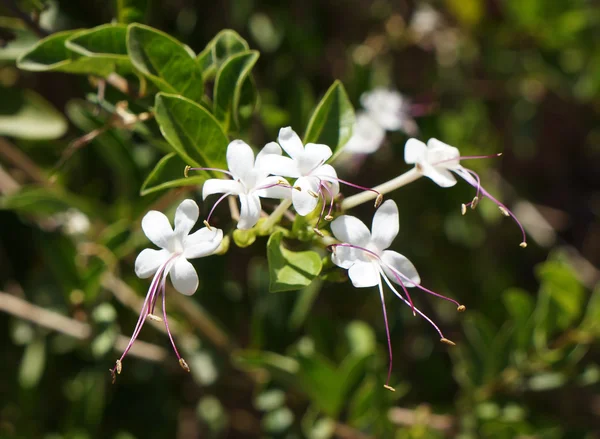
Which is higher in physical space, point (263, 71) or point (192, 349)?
point (263, 71)

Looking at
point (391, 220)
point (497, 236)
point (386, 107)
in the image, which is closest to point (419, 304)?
point (386, 107)

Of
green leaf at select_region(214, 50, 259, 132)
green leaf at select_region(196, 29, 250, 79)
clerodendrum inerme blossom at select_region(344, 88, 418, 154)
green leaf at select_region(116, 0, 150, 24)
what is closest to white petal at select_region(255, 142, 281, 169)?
green leaf at select_region(214, 50, 259, 132)

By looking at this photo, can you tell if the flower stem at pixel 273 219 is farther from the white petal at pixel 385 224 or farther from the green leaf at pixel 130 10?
the green leaf at pixel 130 10

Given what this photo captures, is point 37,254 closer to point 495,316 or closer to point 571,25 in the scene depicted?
Result: point 495,316

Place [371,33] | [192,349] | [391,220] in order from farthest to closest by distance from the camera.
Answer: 1. [371,33]
2. [192,349]
3. [391,220]

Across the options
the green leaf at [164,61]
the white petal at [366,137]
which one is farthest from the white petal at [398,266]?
the white petal at [366,137]

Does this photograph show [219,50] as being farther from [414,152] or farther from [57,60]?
[414,152]
